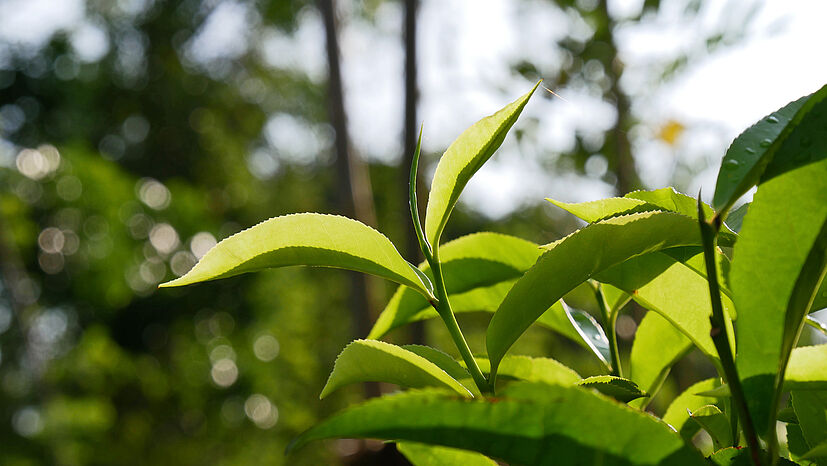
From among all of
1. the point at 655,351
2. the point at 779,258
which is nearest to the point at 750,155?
the point at 779,258

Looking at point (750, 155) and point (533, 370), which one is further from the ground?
point (750, 155)

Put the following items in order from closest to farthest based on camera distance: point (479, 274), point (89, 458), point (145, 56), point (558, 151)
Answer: point (479, 274) < point (558, 151) < point (89, 458) < point (145, 56)

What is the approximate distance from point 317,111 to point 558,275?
5.59 metres

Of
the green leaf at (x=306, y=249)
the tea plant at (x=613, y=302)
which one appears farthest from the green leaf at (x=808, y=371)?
the green leaf at (x=306, y=249)

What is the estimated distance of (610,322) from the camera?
253 mm

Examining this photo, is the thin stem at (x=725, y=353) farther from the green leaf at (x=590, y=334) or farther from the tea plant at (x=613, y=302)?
the green leaf at (x=590, y=334)

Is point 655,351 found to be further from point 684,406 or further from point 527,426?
point 527,426

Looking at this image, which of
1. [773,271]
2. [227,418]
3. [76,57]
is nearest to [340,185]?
[773,271]

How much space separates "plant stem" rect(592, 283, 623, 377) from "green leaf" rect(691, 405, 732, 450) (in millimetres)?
32

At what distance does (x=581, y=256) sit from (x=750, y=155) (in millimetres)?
48

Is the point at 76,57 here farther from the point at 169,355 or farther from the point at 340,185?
the point at 340,185

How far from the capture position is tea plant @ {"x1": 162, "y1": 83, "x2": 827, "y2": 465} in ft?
0.40

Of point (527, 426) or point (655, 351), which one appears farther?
point (655, 351)

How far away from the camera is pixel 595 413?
12 cm
